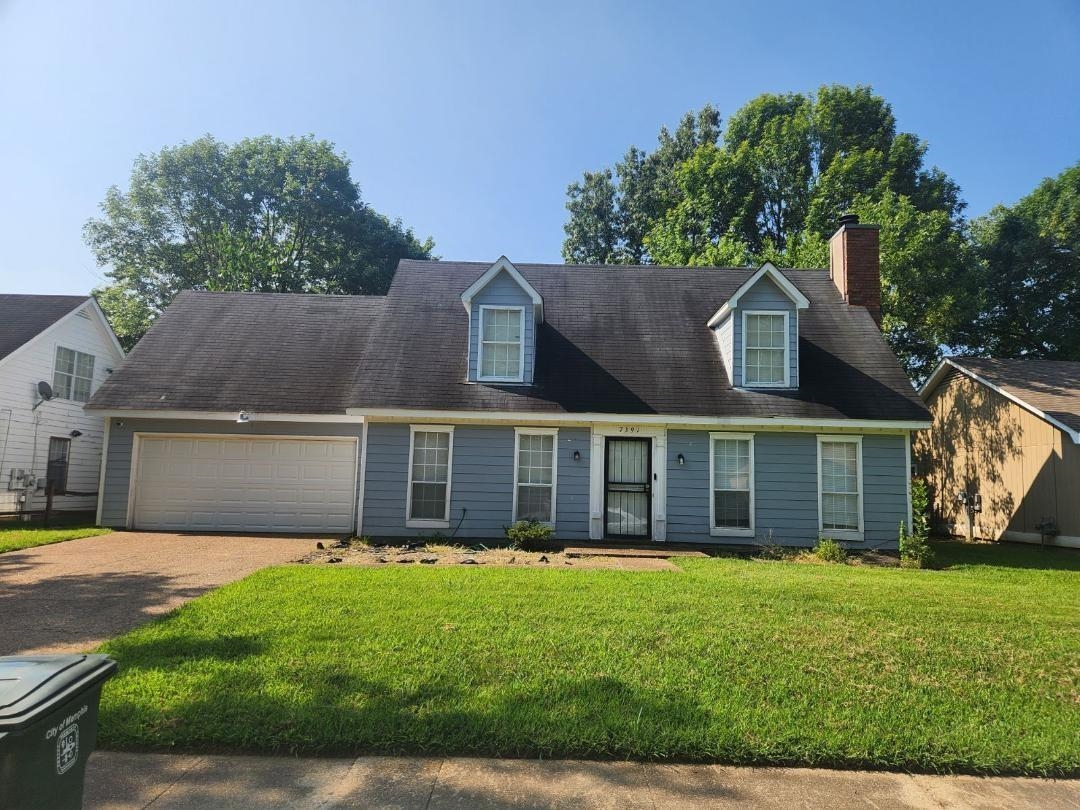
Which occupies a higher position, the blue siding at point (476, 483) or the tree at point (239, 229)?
the tree at point (239, 229)

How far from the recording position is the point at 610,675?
4582 millimetres

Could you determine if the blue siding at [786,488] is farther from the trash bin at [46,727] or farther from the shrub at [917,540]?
the trash bin at [46,727]

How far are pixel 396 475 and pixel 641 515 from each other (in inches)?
201

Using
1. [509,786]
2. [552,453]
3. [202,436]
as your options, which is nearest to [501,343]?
[552,453]

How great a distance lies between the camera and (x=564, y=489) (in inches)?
495

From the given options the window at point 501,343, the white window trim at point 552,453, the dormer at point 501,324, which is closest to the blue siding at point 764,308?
the white window trim at point 552,453

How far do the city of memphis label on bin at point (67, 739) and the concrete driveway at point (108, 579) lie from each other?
3.91m

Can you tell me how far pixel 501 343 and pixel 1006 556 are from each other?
11480 mm

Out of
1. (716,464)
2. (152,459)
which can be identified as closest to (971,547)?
(716,464)

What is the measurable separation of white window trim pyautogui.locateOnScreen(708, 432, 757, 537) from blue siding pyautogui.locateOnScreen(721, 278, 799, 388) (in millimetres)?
1206

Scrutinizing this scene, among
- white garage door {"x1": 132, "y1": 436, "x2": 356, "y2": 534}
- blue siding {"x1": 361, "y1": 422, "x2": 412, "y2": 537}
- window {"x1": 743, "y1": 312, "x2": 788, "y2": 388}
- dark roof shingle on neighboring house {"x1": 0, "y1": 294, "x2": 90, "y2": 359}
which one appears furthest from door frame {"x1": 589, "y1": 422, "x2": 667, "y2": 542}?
dark roof shingle on neighboring house {"x1": 0, "y1": 294, "x2": 90, "y2": 359}

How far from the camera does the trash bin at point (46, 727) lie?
5.73 feet

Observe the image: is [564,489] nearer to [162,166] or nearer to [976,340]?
[976,340]

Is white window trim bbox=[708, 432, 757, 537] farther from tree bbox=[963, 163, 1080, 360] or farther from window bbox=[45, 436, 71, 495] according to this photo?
tree bbox=[963, 163, 1080, 360]
